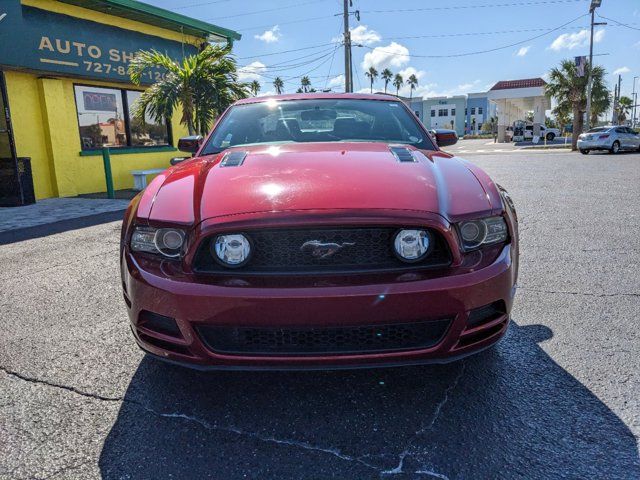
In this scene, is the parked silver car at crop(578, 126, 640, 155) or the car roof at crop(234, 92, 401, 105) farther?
the parked silver car at crop(578, 126, 640, 155)

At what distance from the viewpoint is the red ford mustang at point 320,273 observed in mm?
1865

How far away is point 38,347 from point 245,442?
66.2 inches

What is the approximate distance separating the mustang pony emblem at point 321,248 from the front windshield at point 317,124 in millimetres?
1472

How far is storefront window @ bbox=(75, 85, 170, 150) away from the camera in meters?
12.2

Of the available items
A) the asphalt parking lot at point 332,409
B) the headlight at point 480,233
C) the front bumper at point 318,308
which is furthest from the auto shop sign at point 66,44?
the headlight at point 480,233

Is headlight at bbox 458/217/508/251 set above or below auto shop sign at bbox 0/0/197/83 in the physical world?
below

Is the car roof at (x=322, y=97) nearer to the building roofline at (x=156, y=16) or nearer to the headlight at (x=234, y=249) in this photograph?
the headlight at (x=234, y=249)

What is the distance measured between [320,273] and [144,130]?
13267mm

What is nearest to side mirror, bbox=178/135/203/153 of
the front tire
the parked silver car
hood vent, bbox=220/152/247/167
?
hood vent, bbox=220/152/247/167

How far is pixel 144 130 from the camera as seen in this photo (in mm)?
13812

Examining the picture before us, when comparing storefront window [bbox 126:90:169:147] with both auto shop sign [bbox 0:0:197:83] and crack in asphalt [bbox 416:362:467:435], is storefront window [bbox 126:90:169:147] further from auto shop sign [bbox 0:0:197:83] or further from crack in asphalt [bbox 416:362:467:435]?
crack in asphalt [bbox 416:362:467:435]

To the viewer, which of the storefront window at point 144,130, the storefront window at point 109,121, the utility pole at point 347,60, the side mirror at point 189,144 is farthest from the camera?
the utility pole at point 347,60

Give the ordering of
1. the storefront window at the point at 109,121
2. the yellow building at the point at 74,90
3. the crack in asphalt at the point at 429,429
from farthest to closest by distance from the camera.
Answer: the storefront window at the point at 109,121
the yellow building at the point at 74,90
the crack in asphalt at the point at 429,429

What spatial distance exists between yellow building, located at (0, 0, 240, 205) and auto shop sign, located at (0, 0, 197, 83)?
0.8 inches
